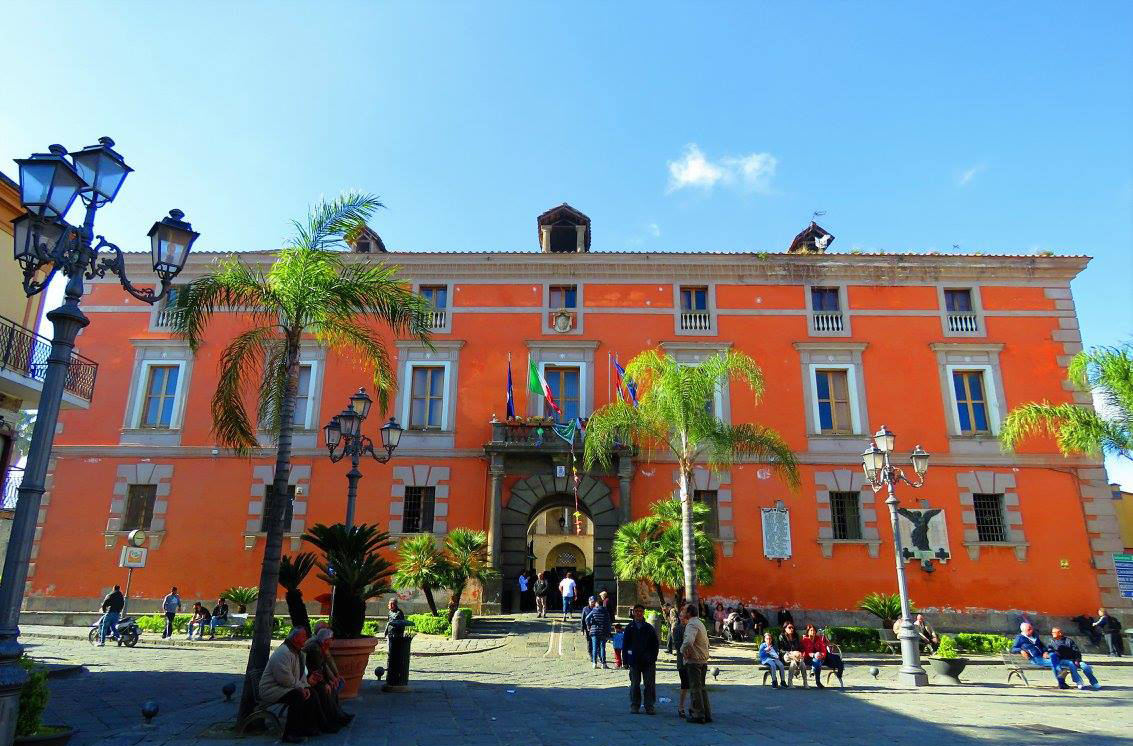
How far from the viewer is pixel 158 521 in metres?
21.7

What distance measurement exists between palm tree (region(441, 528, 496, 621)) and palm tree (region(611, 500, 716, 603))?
363 centimetres

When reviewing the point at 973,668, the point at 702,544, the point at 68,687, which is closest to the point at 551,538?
the point at 702,544

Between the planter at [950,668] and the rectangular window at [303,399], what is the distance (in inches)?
729

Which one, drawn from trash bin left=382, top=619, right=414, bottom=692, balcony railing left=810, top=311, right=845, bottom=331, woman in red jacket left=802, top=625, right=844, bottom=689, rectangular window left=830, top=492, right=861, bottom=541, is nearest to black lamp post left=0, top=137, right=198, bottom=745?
trash bin left=382, top=619, right=414, bottom=692

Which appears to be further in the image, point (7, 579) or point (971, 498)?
point (971, 498)

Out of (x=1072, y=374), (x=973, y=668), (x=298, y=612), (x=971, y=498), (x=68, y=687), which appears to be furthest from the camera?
(x=971, y=498)

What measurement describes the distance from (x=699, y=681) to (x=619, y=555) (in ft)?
31.1

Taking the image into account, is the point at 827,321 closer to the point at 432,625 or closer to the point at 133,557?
the point at 432,625

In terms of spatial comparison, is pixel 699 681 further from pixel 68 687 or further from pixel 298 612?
pixel 68 687

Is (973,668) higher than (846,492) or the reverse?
the reverse

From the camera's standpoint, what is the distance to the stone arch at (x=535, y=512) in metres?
21.0

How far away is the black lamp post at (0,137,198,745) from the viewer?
18.3 ft

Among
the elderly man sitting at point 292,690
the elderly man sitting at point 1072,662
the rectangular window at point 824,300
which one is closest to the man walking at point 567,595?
the elderly man sitting at point 1072,662

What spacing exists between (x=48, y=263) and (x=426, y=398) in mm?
16386
